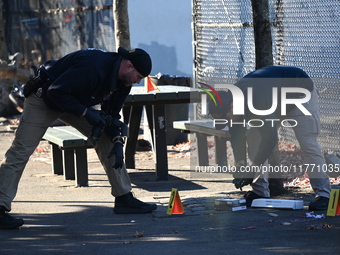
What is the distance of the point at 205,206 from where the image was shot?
7.34 metres

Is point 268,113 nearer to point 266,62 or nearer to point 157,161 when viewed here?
point 266,62

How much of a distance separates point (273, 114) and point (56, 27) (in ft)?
43.8

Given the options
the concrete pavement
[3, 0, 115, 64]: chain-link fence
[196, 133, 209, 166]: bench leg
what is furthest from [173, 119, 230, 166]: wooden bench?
[3, 0, 115, 64]: chain-link fence

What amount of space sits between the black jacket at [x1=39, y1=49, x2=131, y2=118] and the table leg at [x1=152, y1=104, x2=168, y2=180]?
2400 mm

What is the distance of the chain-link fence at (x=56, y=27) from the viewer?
16688mm

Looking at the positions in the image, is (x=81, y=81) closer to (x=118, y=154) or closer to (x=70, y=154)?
(x=118, y=154)

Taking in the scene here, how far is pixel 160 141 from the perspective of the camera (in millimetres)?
9242

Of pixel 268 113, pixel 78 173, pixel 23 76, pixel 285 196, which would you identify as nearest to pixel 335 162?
pixel 285 196

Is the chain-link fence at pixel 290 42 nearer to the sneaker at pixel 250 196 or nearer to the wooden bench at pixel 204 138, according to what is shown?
the wooden bench at pixel 204 138

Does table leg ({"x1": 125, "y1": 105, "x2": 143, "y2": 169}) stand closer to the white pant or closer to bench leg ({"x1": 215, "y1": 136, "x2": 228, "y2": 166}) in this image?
bench leg ({"x1": 215, "y1": 136, "x2": 228, "y2": 166})

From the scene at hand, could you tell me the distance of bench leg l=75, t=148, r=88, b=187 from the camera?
8.82 m

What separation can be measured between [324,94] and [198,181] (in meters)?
2.12

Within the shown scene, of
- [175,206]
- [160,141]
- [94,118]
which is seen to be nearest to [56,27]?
[160,141]

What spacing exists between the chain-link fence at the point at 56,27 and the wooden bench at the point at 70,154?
266 inches
